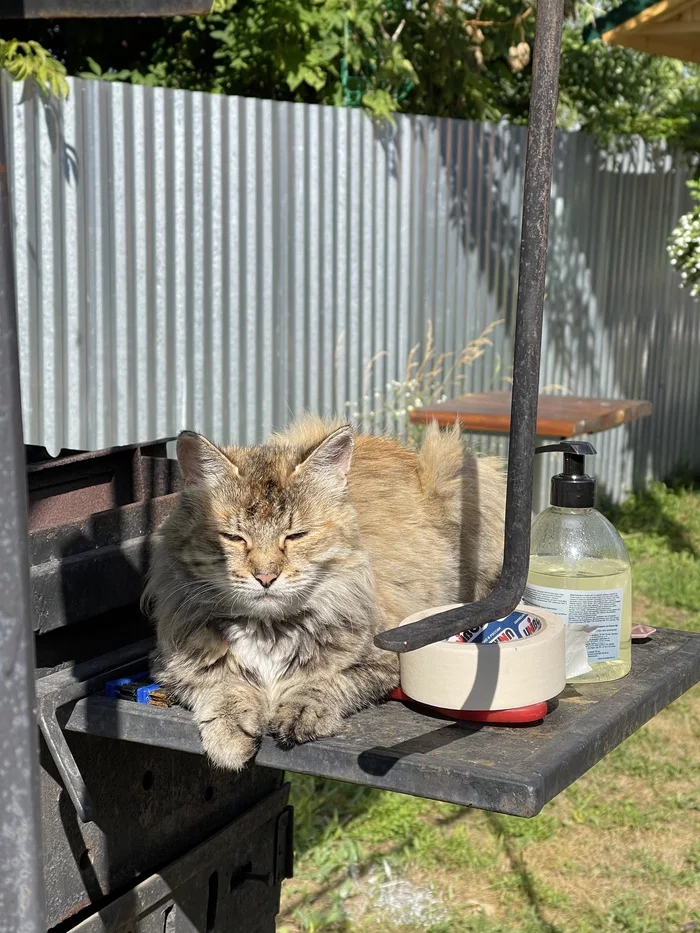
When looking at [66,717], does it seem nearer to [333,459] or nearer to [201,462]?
[201,462]

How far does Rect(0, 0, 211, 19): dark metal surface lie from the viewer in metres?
1.12

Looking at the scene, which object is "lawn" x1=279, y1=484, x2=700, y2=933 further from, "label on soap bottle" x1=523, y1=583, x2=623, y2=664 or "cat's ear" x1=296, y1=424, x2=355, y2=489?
"cat's ear" x1=296, y1=424, x2=355, y2=489

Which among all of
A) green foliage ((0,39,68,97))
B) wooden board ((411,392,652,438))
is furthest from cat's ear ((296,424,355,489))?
green foliage ((0,39,68,97))

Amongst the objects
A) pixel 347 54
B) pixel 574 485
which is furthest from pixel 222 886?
pixel 347 54

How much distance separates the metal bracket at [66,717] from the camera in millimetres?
1578

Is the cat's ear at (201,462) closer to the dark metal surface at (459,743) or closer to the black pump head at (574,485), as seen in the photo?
the dark metal surface at (459,743)

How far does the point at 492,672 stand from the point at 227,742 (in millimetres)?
378

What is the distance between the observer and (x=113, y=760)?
5.77ft

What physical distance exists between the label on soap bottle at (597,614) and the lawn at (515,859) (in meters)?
1.78

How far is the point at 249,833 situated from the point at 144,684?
0.62 metres

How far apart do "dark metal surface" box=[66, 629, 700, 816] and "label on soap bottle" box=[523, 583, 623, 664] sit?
0.06 meters

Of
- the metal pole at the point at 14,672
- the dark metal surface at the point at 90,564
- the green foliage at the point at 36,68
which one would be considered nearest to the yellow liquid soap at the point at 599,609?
the dark metal surface at the point at 90,564

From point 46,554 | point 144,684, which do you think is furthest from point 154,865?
point 46,554

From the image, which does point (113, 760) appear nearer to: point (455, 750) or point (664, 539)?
point (455, 750)
